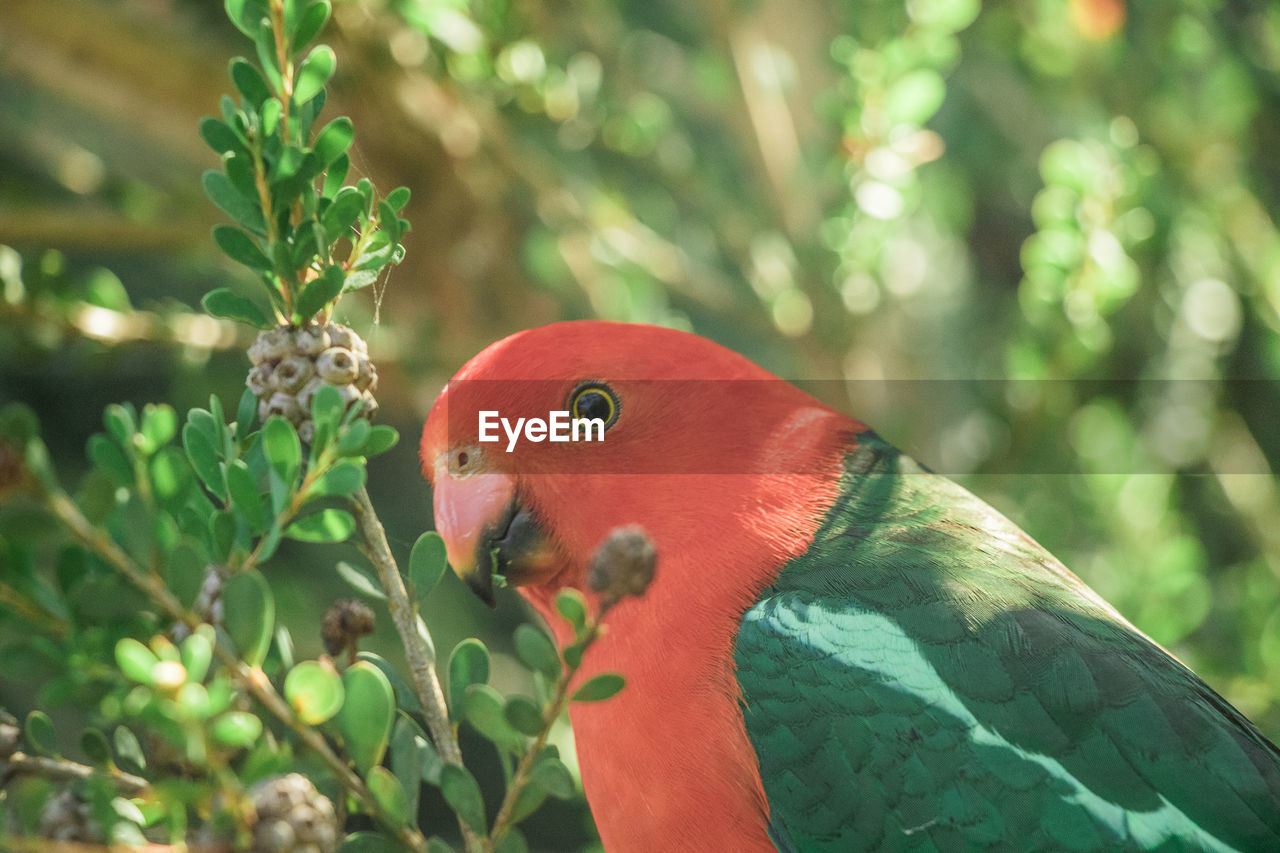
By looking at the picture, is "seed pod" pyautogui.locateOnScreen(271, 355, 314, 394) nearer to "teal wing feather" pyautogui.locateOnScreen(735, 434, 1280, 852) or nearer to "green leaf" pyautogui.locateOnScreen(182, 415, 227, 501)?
"green leaf" pyautogui.locateOnScreen(182, 415, 227, 501)

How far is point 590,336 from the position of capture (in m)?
0.69

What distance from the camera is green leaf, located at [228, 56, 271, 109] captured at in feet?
1.44

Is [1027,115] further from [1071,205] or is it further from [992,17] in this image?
[1071,205]

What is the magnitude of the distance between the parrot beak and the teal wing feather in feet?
0.55

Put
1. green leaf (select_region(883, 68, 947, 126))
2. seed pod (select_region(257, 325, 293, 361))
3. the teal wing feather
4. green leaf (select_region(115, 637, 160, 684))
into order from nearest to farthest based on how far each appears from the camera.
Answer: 1. green leaf (select_region(115, 637, 160, 684))
2. seed pod (select_region(257, 325, 293, 361))
3. the teal wing feather
4. green leaf (select_region(883, 68, 947, 126))

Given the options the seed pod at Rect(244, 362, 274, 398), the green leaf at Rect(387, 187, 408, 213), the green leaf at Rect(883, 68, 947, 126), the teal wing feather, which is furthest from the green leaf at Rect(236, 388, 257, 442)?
the green leaf at Rect(883, 68, 947, 126)

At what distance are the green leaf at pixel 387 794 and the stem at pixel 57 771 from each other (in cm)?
11

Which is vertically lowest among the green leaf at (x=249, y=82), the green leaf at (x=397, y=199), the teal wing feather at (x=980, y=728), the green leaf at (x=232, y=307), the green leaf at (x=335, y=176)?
the teal wing feather at (x=980, y=728)

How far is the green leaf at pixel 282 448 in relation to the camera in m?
0.40

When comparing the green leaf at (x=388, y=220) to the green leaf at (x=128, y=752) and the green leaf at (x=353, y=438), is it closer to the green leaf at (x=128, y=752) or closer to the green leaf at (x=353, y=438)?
the green leaf at (x=353, y=438)

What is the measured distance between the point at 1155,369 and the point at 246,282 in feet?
4.90

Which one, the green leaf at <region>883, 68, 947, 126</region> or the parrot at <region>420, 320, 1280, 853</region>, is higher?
the green leaf at <region>883, 68, 947, 126</region>

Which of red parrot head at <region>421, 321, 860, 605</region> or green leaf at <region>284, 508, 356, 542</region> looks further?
red parrot head at <region>421, 321, 860, 605</region>

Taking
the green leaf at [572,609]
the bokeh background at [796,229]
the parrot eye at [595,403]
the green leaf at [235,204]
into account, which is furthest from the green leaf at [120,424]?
the bokeh background at [796,229]
